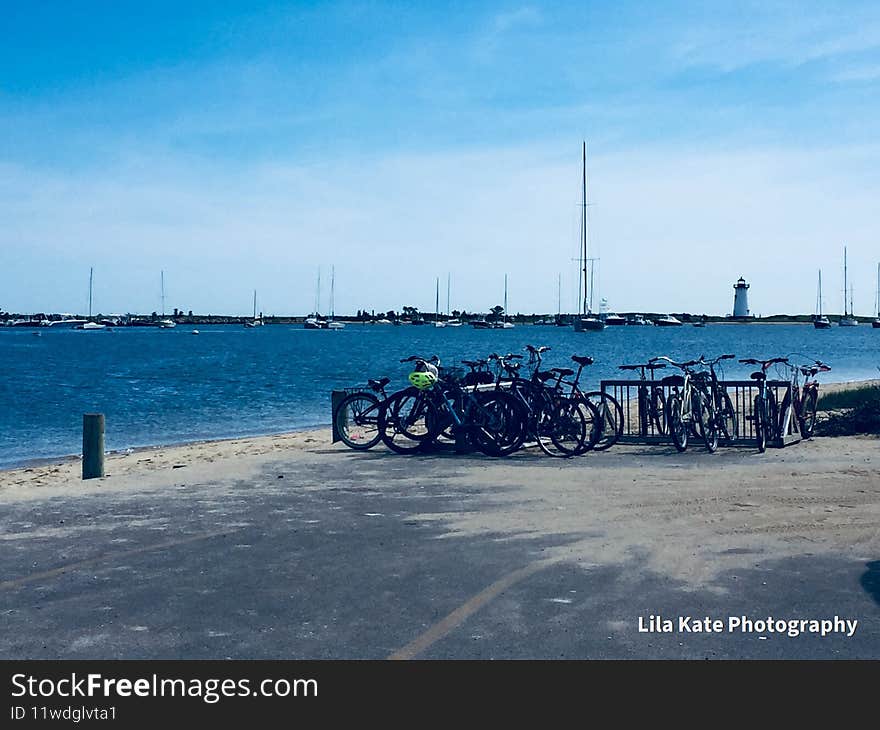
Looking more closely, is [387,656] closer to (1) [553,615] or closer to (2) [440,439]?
(1) [553,615]

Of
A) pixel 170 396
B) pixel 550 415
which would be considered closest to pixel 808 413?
pixel 550 415

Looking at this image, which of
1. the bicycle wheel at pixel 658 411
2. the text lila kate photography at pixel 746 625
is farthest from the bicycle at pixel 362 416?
the text lila kate photography at pixel 746 625

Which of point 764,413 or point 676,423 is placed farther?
point 764,413

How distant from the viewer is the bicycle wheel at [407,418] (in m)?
14.7

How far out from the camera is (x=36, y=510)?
10.3m

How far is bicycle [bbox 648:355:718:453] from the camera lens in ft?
48.3

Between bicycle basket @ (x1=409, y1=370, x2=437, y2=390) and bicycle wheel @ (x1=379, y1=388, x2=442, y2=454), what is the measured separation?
200 millimetres

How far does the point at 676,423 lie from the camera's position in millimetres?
14727

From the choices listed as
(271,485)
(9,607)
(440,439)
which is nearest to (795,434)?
(440,439)

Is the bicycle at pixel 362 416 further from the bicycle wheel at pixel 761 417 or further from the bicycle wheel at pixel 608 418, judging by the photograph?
the bicycle wheel at pixel 761 417

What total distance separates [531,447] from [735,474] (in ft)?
11.8

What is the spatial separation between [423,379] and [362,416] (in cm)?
138

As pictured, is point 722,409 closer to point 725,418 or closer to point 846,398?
point 725,418
